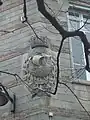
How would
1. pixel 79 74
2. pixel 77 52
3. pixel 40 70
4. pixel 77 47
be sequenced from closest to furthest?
pixel 40 70 < pixel 79 74 < pixel 77 52 < pixel 77 47

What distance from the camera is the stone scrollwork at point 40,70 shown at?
834 centimetres

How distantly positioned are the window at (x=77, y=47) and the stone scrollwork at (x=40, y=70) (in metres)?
0.76

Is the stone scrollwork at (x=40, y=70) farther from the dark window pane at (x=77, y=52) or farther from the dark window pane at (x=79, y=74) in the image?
the dark window pane at (x=77, y=52)

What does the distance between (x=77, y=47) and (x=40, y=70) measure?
1922 mm

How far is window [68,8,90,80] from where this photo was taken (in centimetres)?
928

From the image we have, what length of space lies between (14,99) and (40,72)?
33.9 inches

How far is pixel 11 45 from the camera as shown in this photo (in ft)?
31.3

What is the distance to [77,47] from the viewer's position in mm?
10008

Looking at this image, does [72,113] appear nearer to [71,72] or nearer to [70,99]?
[70,99]

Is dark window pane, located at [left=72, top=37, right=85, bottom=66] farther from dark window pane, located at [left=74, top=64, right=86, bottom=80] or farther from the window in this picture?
dark window pane, located at [left=74, top=64, right=86, bottom=80]

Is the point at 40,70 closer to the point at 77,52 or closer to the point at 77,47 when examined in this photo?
the point at 77,52

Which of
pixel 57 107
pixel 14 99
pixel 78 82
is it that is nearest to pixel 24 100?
pixel 14 99

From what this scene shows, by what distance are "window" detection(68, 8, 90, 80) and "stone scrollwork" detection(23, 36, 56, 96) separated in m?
0.76

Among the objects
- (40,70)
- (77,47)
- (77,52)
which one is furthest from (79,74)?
(40,70)
